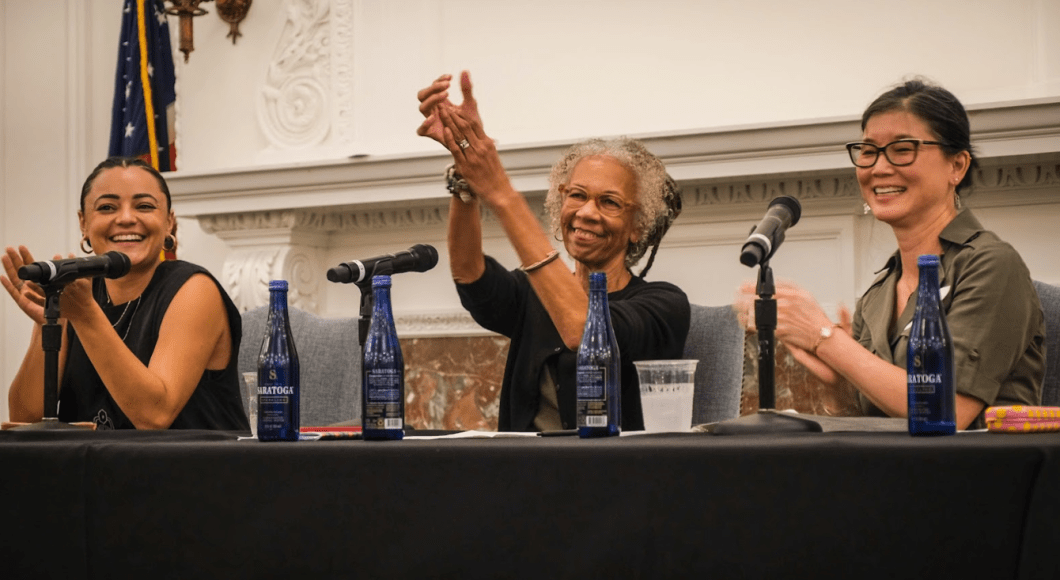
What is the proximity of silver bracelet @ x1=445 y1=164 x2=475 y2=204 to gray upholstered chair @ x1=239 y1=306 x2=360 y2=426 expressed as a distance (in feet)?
1.67

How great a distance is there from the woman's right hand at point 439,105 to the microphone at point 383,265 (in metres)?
0.26

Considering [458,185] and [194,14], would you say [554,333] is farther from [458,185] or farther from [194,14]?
[194,14]

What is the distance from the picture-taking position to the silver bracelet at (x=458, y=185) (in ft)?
7.03

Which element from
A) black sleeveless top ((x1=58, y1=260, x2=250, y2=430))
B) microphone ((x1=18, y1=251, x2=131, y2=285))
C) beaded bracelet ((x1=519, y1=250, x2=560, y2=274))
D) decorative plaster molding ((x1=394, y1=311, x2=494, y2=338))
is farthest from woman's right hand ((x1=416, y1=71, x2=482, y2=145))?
decorative plaster molding ((x1=394, y1=311, x2=494, y2=338))

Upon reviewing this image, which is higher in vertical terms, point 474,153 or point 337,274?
point 474,153

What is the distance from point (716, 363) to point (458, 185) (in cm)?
62

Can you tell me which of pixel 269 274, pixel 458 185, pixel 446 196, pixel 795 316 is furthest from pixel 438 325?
pixel 795 316

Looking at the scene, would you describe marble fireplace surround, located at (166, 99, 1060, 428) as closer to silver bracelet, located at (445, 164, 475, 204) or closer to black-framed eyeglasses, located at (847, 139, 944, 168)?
black-framed eyeglasses, located at (847, 139, 944, 168)

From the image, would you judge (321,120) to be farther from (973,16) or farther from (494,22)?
(973,16)

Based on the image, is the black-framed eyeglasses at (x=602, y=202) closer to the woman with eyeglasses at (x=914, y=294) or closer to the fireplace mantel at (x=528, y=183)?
the woman with eyeglasses at (x=914, y=294)

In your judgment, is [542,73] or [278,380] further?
[542,73]

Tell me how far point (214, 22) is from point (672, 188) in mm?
2371

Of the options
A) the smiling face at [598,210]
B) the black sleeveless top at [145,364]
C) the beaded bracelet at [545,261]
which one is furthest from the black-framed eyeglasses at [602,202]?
the black sleeveless top at [145,364]

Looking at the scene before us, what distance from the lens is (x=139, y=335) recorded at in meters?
2.26
